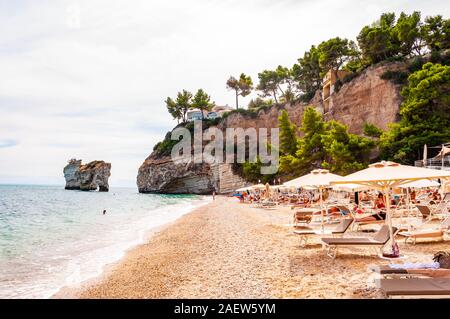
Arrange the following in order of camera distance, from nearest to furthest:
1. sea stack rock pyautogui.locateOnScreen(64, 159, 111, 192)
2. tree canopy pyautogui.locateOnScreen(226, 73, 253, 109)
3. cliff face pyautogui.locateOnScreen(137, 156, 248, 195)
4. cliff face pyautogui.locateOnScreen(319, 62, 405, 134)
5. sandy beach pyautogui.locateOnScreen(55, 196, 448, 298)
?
sandy beach pyautogui.locateOnScreen(55, 196, 448, 298) < cliff face pyautogui.locateOnScreen(319, 62, 405, 134) < cliff face pyautogui.locateOnScreen(137, 156, 248, 195) < tree canopy pyautogui.locateOnScreen(226, 73, 253, 109) < sea stack rock pyautogui.locateOnScreen(64, 159, 111, 192)

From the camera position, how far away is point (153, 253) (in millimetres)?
10422

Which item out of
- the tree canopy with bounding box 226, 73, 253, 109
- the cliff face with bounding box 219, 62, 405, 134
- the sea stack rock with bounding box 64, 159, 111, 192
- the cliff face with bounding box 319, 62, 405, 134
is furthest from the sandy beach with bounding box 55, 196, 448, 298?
the sea stack rock with bounding box 64, 159, 111, 192

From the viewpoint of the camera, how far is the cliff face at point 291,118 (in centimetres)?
3931

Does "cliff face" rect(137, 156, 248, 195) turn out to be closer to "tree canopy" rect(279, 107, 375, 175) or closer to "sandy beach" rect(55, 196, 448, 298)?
"tree canopy" rect(279, 107, 375, 175)

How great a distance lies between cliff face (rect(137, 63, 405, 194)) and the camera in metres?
39.3

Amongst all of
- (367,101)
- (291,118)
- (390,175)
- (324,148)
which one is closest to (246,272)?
(390,175)

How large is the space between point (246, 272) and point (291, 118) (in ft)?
164

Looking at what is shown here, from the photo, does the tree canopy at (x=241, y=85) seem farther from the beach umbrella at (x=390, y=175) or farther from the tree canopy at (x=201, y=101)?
the beach umbrella at (x=390, y=175)

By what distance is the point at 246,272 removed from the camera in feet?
21.4

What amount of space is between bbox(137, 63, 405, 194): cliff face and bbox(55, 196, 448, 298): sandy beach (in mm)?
34390

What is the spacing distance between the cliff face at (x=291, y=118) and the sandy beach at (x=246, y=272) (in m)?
34.4

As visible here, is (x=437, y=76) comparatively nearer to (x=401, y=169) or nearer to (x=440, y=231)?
(x=440, y=231)

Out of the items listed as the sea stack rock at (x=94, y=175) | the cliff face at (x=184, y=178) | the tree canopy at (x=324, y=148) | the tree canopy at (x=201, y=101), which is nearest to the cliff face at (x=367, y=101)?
the tree canopy at (x=324, y=148)

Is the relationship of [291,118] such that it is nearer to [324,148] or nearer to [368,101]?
[368,101]
